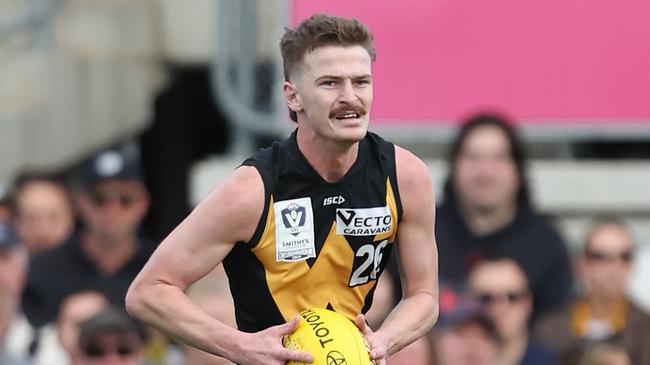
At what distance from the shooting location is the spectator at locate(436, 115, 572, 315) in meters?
10.2

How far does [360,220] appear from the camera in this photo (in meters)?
6.93

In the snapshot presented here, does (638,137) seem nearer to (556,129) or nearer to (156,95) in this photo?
(556,129)

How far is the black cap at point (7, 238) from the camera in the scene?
10.6 metres

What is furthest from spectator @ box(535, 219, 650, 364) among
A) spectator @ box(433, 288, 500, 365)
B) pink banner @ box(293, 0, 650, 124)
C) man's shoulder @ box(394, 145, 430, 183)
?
man's shoulder @ box(394, 145, 430, 183)

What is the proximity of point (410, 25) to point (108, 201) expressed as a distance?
2177 millimetres

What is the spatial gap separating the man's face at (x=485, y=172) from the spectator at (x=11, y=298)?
265 centimetres

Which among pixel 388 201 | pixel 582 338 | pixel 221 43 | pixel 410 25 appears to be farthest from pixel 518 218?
pixel 388 201

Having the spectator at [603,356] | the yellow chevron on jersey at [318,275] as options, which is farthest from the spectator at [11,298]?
the yellow chevron on jersey at [318,275]

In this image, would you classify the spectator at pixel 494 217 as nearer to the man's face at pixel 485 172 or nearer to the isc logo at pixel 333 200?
the man's face at pixel 485 172

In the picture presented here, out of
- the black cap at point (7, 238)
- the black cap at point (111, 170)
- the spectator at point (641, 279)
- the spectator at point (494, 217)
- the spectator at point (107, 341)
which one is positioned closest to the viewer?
the spectator at point (107, 341)

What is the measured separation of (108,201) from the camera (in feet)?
36.0

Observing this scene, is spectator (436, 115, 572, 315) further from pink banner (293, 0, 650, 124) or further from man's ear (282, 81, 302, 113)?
man's ear (282, 81, 302, 113)

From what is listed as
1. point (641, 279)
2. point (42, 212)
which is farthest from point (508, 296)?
point (42, 212)

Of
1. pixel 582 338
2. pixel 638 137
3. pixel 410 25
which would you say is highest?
pixel 410 25
